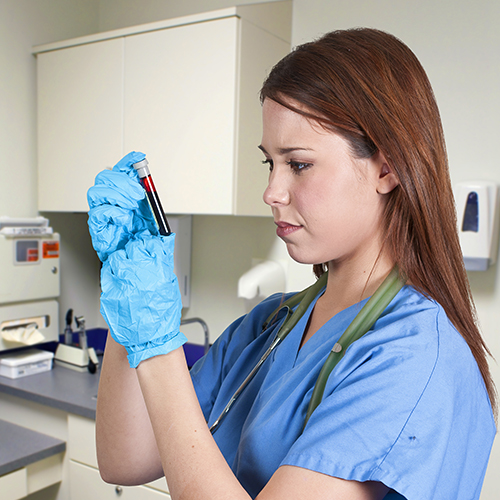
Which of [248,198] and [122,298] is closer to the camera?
[122,298]

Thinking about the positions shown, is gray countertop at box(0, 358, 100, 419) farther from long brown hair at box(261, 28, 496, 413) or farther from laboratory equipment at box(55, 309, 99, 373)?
long brown hair at box(261, 28, 496, 413)

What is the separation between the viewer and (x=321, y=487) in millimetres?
558

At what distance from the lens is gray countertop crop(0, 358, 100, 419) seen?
1.73 m

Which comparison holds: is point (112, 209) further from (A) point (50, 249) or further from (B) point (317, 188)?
(A) point (50, 249)

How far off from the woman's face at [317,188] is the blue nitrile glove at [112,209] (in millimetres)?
229

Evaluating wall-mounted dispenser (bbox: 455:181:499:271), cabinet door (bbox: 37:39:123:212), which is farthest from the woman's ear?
cabinet door (bbox: 37:39:123:212)

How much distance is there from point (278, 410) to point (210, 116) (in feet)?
4.15

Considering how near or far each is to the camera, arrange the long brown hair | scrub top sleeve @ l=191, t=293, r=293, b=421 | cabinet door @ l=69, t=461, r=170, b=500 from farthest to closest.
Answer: cabinet door @ l=69, t=461, r=170, b=500 → scrub top sleeve @ l=191, t=293, r=293, b=421 → the long brown hair

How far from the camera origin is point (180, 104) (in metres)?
1.80

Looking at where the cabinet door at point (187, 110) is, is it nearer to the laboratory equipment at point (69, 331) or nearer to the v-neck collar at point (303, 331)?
the laboratory equipment at point (69, 331)

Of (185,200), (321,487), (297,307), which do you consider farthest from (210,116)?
(321,487)

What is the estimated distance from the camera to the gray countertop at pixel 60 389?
1.73m

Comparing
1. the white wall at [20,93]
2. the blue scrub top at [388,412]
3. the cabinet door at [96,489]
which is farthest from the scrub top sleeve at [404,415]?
the white wall at [20,93]

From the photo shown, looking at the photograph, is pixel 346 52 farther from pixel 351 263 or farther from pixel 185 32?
pixel 185 32
